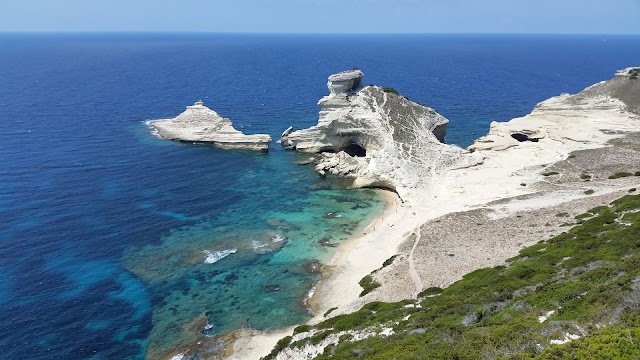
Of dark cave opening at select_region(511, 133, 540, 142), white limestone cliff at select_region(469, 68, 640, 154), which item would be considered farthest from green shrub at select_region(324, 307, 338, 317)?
dark cave opening at select_region(511, 133, 540, 142)

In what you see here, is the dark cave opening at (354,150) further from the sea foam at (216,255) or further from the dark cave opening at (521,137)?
the sea foam at (216,255)

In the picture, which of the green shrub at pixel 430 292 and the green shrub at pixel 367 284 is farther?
the green shrub at pixel 367 284

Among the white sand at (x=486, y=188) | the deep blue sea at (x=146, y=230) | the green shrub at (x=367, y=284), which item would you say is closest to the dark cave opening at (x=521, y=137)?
the white sand at (x=486, y=188)

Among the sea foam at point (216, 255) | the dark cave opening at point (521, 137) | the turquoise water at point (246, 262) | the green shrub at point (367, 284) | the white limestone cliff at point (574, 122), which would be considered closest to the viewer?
the turquoise water at point (246, 262)

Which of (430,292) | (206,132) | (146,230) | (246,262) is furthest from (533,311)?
(206,132)

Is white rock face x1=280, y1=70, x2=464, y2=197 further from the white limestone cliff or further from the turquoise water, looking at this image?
the white limestone cliff

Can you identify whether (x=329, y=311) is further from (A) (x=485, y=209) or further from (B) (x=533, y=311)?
(A) (x=485, y=209)
